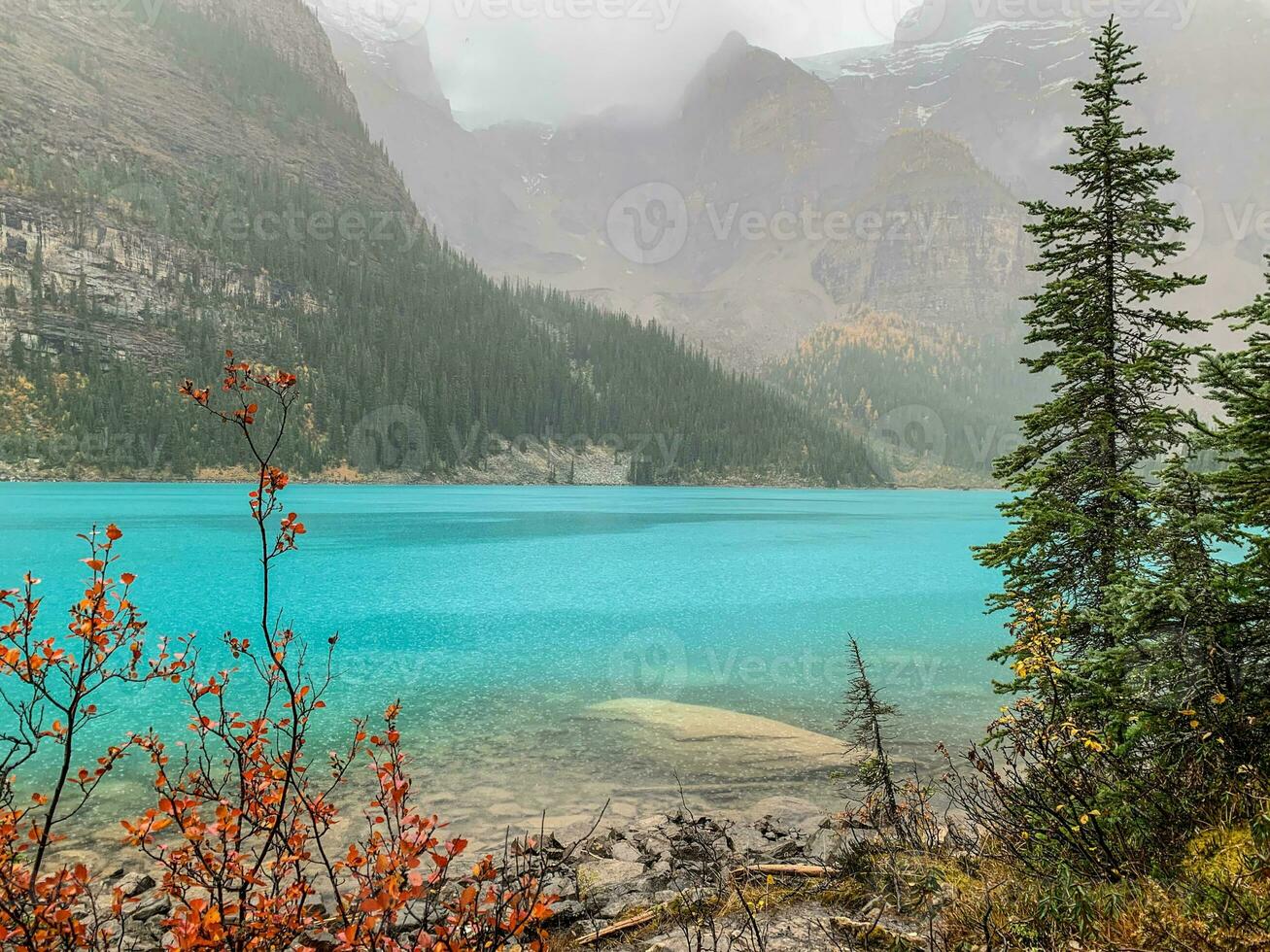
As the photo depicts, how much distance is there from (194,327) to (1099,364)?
173m

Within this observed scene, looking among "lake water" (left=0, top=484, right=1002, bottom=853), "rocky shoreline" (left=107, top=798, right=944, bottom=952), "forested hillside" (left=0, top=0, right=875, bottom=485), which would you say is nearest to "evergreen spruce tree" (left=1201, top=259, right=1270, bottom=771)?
"rocky shoreline" (left=107, top=798, right=944, bottom=952)

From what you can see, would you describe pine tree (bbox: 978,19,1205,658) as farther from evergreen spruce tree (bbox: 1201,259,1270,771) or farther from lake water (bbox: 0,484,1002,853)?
lake water (bbox: 0,484,1002,853)

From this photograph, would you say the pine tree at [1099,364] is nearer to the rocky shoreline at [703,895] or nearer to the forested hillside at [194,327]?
the rocky shoreline at [703,895]

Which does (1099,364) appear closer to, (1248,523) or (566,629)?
(1248,523)

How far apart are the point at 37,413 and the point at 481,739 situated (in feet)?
464

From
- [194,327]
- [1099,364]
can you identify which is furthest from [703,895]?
[194,327]

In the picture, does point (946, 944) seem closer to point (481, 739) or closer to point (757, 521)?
point (481, 739)

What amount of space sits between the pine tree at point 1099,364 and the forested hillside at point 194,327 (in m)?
147

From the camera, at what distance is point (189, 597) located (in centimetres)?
3141

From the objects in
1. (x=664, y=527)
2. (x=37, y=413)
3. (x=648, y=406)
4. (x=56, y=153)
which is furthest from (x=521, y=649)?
(x=56, y=153)

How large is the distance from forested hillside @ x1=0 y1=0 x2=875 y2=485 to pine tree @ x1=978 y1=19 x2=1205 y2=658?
147113mm

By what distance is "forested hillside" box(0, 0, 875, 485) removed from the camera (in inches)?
4941

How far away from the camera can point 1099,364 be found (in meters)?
10.1

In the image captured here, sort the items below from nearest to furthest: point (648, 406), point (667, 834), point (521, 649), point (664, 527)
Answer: point (667, 834)
point (521, 649)
point (664, 527)
point (648, 406)
